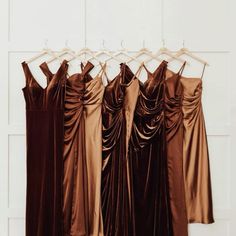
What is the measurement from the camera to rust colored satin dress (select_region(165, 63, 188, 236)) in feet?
4.77

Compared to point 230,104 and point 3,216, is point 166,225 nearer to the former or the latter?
point 230,104

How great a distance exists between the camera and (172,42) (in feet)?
5.03

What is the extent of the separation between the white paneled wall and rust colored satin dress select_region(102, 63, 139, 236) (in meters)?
0.24

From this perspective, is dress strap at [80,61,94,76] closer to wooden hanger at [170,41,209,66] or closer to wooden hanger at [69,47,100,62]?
wooden hanger at [69,47,100,62]

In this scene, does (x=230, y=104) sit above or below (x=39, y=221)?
above

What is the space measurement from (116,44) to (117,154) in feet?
1.78

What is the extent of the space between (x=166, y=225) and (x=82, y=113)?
0.65 m

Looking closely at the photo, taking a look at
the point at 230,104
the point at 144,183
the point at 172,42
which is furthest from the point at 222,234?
the point at 172,42

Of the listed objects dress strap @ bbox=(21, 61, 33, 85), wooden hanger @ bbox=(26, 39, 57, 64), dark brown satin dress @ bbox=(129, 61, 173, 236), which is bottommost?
dark brown satin dress @ bbox=(129, 61, 173, 236)

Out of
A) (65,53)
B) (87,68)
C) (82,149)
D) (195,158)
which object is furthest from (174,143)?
(65,53)

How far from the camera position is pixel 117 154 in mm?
1444

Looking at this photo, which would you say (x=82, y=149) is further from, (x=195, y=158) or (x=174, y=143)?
(x=195, y=158)

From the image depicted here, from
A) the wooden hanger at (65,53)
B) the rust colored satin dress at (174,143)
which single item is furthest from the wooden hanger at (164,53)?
the wooden hanger at (65,53)

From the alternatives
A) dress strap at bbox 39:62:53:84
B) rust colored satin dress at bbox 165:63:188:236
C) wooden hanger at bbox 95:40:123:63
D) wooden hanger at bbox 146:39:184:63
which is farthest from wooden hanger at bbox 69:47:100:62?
rust colored satin dress at bbox 165:63:188:236
